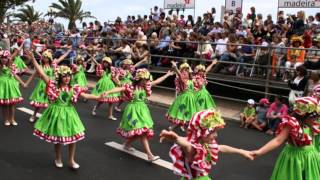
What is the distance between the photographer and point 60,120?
276 inches

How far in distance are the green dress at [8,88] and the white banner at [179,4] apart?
9.16 metres

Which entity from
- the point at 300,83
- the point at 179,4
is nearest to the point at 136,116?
the point at 300,83

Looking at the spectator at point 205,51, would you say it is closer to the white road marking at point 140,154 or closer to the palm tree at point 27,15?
the white road marking at point 140,154

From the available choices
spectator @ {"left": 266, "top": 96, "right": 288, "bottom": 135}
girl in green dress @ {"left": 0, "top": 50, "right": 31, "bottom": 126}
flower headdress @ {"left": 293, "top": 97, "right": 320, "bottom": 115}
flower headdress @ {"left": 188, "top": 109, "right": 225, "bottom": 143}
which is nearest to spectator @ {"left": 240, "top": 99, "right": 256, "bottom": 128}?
spectator @ {"left": 266, "top": 96, "right": 288, "bottom": 135}

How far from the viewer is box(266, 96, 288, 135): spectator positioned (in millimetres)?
10516

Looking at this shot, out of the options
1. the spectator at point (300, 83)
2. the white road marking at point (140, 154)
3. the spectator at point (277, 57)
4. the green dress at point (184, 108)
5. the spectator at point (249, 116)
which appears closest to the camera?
the white road marking at point (140, 154)

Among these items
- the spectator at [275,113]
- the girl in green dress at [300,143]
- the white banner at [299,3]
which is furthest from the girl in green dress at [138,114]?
the white banner at [299,3]

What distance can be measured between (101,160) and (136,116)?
1008 millimetres

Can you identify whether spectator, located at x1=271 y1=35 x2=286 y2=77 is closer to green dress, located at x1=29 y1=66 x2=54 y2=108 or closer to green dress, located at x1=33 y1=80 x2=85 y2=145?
green dress, located at x1=29 y1=66 x2=54 y2=108

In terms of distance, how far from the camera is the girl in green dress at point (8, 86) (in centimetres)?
Answer: 984

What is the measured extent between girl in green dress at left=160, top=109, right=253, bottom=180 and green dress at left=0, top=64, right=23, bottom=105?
638cm

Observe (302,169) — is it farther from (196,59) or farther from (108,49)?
(108,49)

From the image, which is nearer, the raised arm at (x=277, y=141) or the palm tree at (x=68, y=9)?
the raised arm at (x=277, y=141)

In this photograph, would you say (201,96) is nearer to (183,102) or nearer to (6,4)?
(183,102)
